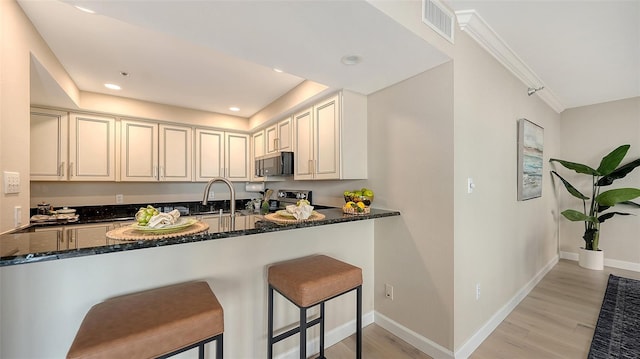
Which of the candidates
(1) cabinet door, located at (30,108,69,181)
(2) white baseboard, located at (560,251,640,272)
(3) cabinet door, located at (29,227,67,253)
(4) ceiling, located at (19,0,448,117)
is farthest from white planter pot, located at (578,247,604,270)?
(1) cabinet door, located at (30,108,69,181)

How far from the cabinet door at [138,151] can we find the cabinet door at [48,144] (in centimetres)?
52

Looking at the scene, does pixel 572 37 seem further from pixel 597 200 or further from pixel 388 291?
pixel 388 291

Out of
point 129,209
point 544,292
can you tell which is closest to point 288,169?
point 129,209

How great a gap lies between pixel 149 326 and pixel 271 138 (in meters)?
2.82

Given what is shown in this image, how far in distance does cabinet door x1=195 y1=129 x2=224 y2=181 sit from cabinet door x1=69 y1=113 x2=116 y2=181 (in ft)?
3.27

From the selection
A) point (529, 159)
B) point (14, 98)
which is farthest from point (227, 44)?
point (529, 159)

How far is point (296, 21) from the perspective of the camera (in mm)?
1274

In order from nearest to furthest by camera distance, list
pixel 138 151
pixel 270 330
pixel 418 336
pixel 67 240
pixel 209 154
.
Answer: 1. pixel 67 240
2. pixel 270 330
3. pixel 418 336
4. pixel 138 151
5. pixel 209 154

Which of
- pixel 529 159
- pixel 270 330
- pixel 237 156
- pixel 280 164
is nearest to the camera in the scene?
pixel 270 330

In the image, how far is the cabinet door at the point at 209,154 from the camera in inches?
143

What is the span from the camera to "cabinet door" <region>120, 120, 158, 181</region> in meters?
3.12

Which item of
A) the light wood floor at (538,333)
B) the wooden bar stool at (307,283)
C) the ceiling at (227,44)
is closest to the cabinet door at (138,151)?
the ceiling at (227,44)

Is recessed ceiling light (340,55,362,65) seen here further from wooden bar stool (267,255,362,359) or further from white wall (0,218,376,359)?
wooden bar stool (267,255,362,359)

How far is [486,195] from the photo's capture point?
6.54ft
